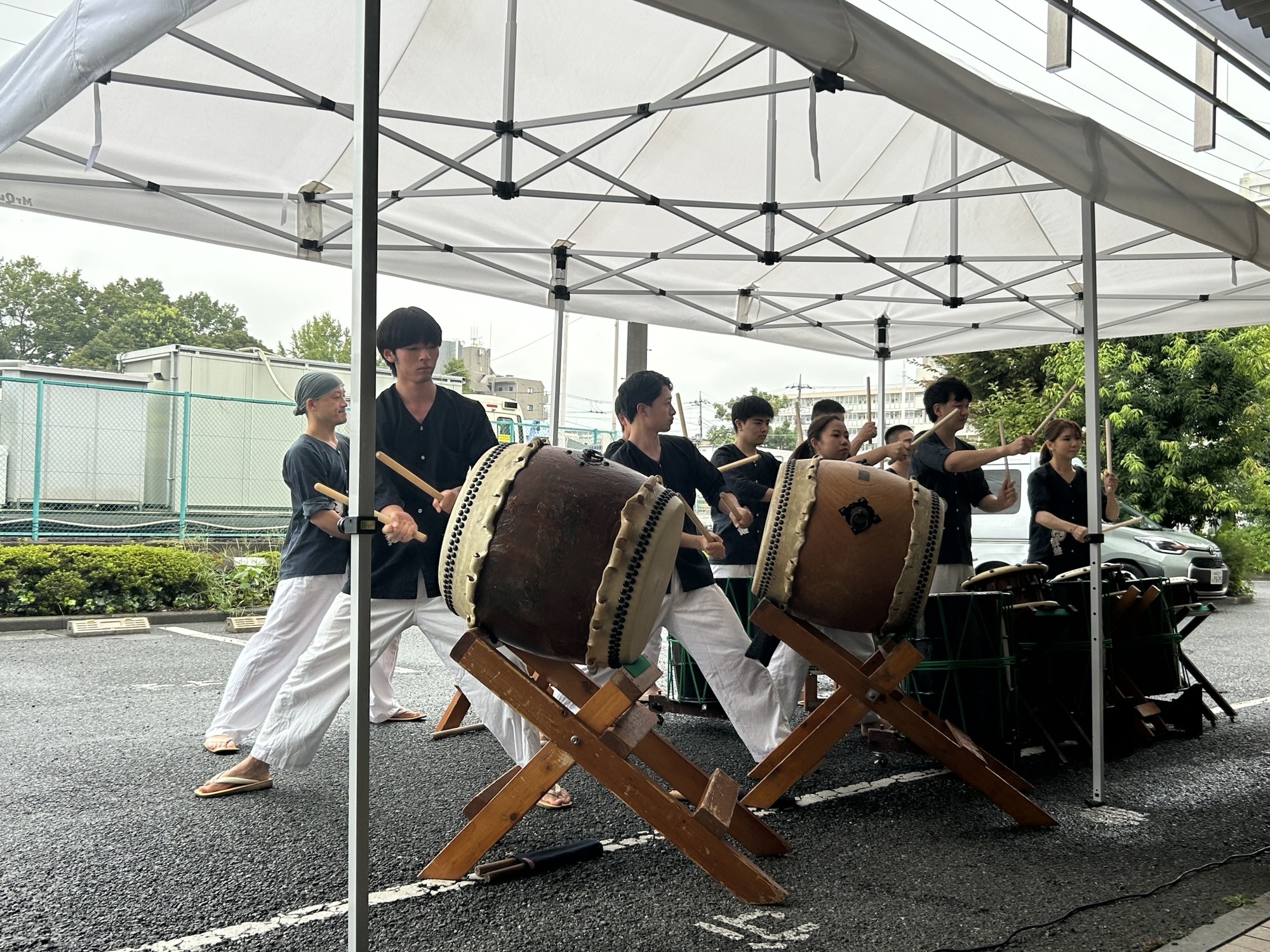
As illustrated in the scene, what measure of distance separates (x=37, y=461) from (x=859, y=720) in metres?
10.0

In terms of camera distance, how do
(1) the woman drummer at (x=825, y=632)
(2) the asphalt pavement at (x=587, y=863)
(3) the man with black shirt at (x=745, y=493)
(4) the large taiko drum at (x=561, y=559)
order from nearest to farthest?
(2) the asphalt pavement at (x=587, y=863) < (4) the large taiko drum at (x=561, y=559) < (1) the woman drummer at (x=825, y=632) < (3) the man with black shirt at (x=745, y=493)


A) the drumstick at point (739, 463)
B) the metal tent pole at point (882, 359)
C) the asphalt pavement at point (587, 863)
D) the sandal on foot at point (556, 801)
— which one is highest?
the metal tent pole at point (882, 359)

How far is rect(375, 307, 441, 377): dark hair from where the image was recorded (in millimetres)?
3643

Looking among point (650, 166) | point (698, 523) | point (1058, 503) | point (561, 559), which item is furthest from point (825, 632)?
point (650, 166)

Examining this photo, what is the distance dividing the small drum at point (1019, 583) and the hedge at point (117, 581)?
8.03 m

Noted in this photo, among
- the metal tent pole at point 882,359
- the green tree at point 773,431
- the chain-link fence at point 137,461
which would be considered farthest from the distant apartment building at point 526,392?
the metal tent pole at point 882,359

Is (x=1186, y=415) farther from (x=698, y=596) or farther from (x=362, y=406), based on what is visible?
(x=362, y=406)

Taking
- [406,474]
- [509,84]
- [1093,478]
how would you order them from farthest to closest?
[509,84] → [1093,478] → [406,474]

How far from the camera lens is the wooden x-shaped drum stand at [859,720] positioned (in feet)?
12.1

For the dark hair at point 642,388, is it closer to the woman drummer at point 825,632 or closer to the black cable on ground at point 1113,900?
the woman drummer at point 825,632

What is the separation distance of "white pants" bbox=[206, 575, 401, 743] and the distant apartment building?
197ft

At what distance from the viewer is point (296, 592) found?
15.0ft

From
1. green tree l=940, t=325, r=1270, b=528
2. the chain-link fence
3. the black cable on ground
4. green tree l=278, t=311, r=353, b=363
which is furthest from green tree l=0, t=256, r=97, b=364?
the black cable on ground

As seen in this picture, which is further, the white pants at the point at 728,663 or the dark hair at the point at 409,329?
the white pants at the point at 728,663
